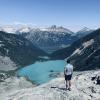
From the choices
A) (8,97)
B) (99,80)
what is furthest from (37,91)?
(99,80)

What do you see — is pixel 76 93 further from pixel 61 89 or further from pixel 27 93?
pixel 27 93

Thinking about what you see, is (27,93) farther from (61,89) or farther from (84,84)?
(84,84)

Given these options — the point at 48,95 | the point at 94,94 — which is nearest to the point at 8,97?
the point at 48,95

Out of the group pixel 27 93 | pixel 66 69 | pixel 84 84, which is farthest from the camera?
pixel 84 84

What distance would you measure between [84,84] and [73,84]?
7.20ft

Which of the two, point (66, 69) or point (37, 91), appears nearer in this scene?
point (66, 69)

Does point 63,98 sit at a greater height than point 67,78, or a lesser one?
lesser

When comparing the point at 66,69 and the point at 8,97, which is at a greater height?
the point at 66,69

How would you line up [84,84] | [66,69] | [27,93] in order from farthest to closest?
[84,84]
[27,93]
[66,69]

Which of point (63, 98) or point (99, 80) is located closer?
point (63, 98)

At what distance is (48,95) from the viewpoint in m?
52.1

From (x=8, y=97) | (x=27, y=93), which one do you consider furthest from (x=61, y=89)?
(x=8, y=97)

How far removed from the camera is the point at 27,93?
177 ft

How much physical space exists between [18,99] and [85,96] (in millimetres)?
11876
